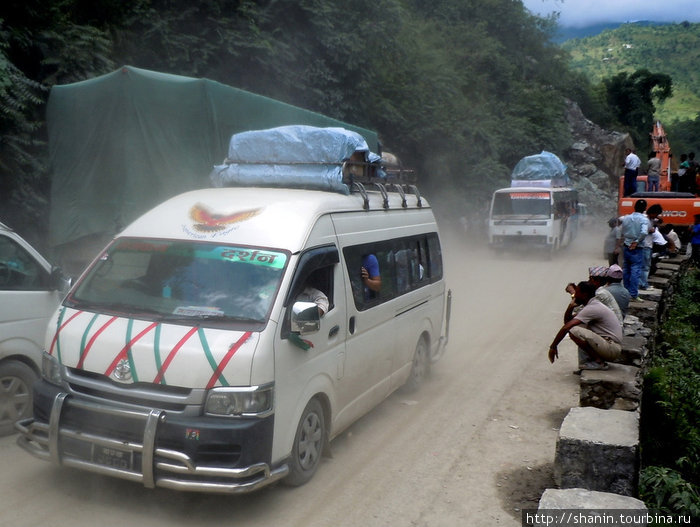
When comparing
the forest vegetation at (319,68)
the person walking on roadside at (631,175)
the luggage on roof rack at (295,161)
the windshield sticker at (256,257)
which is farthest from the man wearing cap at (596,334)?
the person walking on roadside at (631,175)

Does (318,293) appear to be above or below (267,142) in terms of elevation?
below

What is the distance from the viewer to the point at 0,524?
4340 mm

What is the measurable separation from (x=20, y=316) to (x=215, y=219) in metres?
2.00

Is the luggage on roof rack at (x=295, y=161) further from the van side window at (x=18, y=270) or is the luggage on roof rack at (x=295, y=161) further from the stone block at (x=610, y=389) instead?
the stone block at (x=610, y=389)

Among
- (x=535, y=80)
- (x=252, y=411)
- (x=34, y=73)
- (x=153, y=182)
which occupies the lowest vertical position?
(x=252, y=411)

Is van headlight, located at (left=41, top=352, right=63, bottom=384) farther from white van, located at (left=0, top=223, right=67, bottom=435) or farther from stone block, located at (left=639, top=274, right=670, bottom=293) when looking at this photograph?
stone block, located at (left=639, top=274, right=670, bottom=293)

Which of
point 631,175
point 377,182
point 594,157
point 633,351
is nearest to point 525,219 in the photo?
point 631,175

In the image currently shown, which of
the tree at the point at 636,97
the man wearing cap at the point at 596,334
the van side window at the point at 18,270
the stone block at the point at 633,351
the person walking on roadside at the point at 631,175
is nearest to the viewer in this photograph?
the van side window at the point at 18,270

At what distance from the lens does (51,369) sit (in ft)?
15.6

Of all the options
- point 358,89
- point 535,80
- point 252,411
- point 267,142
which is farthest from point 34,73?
point 535,80

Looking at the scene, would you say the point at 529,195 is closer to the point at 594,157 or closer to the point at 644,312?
the point at 644,312

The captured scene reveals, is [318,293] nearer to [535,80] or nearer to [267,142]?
[267,142]

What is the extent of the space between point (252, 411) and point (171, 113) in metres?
5.13

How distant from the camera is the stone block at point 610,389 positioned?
6074mm
